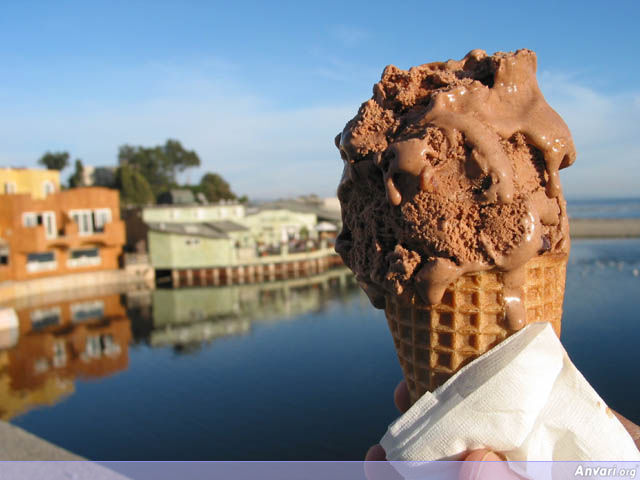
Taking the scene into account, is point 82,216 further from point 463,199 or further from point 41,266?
point 463,199

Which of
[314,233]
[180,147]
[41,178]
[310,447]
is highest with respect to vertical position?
[180,147]

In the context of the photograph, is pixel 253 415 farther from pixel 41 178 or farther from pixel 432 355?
pixel 41 178

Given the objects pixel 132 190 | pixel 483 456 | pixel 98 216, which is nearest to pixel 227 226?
pixel 98 216

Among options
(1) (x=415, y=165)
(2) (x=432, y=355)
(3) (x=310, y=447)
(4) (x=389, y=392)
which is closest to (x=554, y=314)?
(2) (x=432, y=355)

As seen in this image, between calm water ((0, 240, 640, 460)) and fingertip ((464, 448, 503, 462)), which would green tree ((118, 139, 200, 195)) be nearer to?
calm water ((0, 240, 640, 460))

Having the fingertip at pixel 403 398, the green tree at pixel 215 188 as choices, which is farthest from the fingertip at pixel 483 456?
the green tree at pixel 215 188

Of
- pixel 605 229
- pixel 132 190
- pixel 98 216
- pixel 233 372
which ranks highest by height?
pixel 132 190
